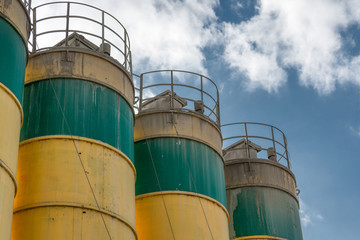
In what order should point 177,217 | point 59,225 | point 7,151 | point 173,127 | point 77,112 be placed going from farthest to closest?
point 173,127
point 177,217
point 77,112
point 59,225
point 7,151

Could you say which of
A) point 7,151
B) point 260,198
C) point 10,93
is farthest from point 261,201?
point 7,151

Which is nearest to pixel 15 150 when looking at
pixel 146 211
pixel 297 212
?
pixel 146 211

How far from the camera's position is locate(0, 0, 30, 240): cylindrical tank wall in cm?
1179

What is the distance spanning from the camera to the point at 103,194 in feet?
45.7

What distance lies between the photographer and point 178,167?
18.0 metres

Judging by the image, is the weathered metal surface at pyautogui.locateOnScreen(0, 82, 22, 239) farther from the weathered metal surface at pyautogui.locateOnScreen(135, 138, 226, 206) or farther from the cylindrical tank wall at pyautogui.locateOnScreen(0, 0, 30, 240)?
the weathered metal surface at pyautogui.locateOnScreen(135, 138, 226, 206)

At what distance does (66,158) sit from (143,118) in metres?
5.51

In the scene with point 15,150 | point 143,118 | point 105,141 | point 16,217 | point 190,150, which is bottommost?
point 16,217

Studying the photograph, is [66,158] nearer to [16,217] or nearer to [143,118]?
[16,217]

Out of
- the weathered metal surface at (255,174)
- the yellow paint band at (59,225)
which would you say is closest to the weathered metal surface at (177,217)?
the yellow paint band at (59,225)

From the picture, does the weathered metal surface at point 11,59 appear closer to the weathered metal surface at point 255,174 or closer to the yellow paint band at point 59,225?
the yellow paint band at point 59,225

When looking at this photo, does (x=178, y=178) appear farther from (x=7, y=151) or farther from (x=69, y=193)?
(x=7, y=151)

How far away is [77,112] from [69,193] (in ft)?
7.51

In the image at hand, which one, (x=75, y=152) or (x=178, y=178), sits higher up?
(x=178, y=178)
